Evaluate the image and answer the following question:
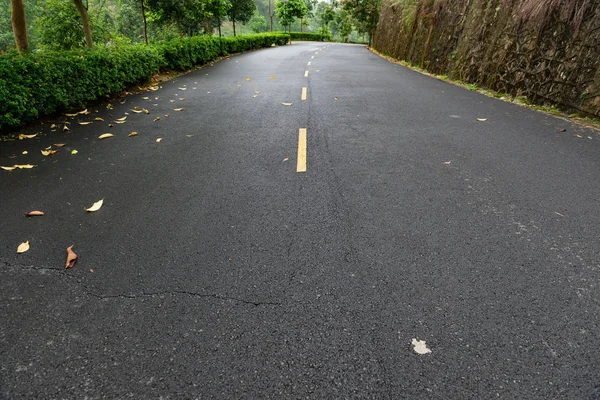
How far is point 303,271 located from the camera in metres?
2.63

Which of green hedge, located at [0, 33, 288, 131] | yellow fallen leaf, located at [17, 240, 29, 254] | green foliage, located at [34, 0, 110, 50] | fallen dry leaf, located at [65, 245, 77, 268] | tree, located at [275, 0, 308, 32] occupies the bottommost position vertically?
yellow fallen leaf, located at [17, 240, 29, 254]

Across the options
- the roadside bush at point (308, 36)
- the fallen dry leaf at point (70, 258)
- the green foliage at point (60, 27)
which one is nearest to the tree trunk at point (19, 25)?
the green foliage at point (60, 27)

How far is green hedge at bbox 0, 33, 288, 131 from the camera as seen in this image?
18.9 feet

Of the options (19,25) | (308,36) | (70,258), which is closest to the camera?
(70,258)

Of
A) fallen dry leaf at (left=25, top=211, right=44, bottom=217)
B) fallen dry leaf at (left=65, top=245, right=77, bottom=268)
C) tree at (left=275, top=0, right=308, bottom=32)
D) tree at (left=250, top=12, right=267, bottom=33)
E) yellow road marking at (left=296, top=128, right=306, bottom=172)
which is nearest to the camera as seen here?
fallen dry leaf at (left=65, top=245, right=77, bottom=268)

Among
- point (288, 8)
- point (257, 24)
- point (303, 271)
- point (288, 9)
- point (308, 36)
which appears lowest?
point (303, 271)

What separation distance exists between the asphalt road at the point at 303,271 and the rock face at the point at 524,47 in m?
2.88

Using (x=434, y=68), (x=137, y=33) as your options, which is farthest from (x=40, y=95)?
(x=137, y=33)

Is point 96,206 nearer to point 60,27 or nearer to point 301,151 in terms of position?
point 301,151

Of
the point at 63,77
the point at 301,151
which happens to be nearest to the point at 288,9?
the point at 63,77

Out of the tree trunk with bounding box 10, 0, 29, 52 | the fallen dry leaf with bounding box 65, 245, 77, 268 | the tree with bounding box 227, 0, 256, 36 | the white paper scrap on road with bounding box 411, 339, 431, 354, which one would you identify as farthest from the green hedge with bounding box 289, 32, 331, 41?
the white paper scrap on road with bounding box 411, 339, 431, 354

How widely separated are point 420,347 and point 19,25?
1033 centimetres

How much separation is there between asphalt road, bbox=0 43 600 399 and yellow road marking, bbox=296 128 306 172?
0.10 m

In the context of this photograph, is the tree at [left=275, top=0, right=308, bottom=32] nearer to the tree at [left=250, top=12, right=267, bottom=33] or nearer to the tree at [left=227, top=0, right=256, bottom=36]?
the tree at [left=250, top=12, right=267, bottom=33]
